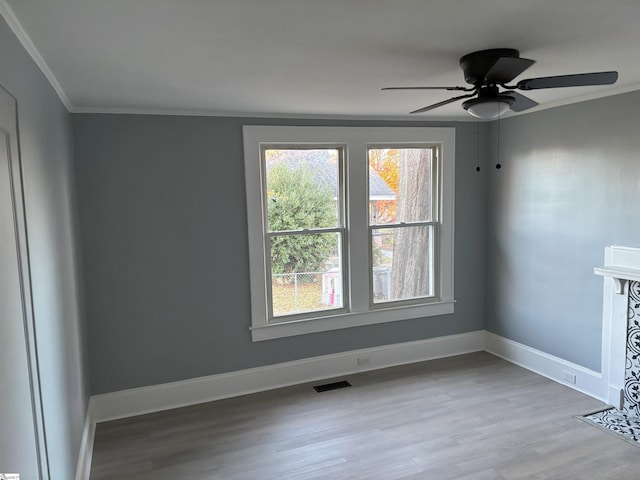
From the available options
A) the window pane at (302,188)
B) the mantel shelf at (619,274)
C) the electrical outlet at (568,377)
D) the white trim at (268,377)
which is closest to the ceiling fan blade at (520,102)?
the mantel shelf at (619,274)

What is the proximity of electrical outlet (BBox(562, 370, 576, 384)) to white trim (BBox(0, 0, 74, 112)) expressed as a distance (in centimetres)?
457

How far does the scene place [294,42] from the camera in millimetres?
2047

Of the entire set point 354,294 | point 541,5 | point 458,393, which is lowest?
point 458,393

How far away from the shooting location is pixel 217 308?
12.9 feet

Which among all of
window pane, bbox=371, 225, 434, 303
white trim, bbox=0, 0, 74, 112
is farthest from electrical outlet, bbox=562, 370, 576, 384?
white trim, bbox=0, 0, 74, 112

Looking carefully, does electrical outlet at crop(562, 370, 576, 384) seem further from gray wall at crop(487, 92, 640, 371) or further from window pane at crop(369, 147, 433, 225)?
window pane at crop(369, 147, 433, 225)

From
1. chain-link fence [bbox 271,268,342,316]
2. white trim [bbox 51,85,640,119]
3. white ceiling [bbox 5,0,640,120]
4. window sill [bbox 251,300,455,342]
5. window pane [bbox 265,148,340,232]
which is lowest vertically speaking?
window sill [bbox 251,300,455,342]

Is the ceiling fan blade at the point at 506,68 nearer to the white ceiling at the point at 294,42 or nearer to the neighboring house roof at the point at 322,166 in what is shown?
the white ceiling at the point at 294,42

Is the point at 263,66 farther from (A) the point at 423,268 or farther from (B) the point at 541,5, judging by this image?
(A) the point at 423,268

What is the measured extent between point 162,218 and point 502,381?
3416mm

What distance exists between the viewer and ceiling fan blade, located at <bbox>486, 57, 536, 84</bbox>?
2.08 m

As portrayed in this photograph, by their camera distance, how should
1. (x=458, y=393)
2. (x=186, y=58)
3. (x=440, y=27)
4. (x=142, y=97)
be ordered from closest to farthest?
(x=440, y=27) < (x=186, y=58) < (x=142, y=97) < (x=458, y=393)

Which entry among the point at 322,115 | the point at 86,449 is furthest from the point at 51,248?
the point at 322,115

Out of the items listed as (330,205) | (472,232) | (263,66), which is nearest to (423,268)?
(472,232)
